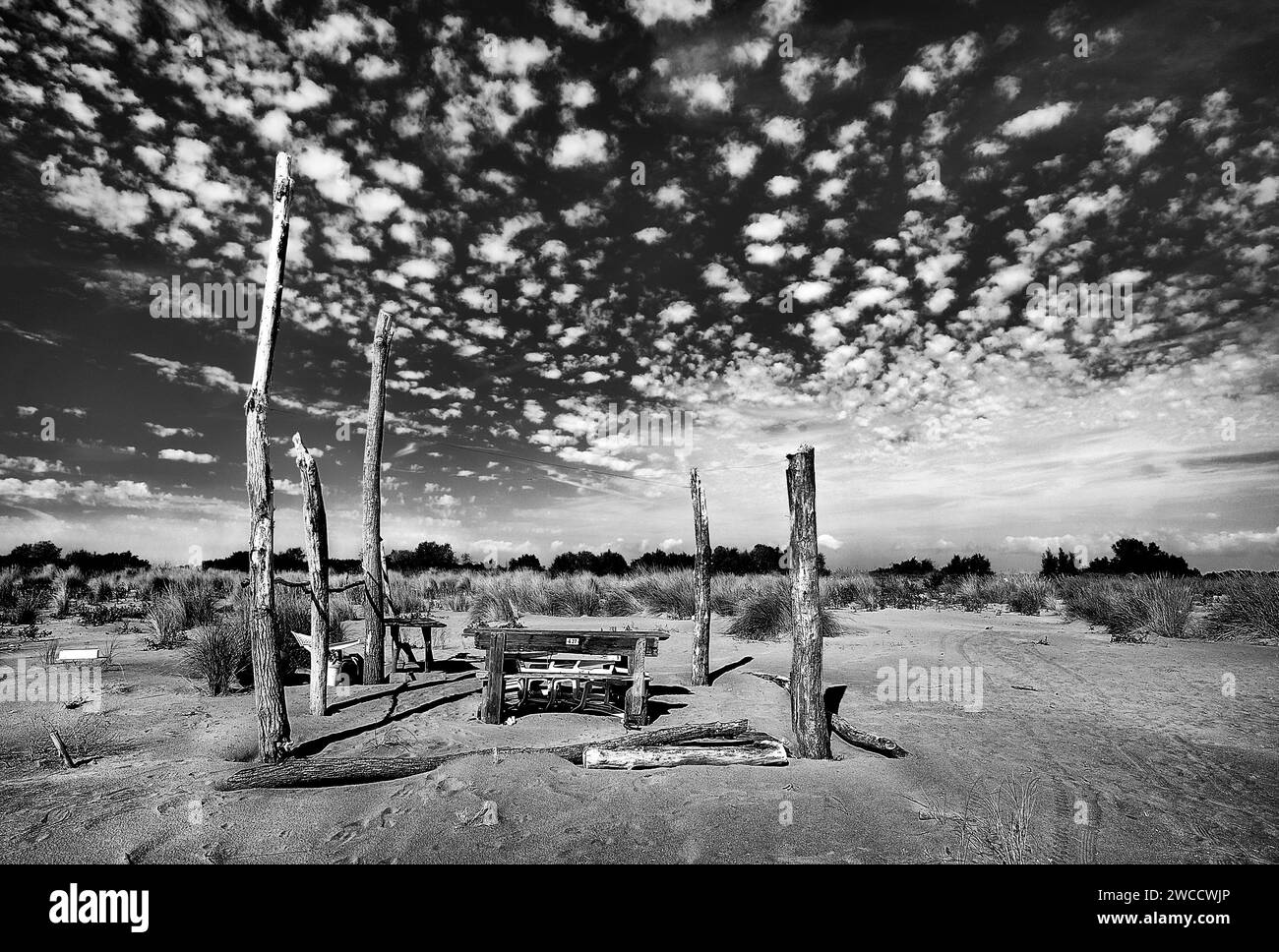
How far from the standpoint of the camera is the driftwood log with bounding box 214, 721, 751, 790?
5.54 meters

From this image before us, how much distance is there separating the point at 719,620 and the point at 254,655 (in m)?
16.8

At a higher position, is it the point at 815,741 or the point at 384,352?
the point at 384,352

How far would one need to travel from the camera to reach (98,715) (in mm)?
8039

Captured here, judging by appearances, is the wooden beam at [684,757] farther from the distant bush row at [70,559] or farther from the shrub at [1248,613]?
the distant bush row at [70,559]

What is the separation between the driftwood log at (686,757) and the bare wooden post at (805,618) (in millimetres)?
503

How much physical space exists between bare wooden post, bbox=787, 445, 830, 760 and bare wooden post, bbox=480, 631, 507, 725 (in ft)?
13.3

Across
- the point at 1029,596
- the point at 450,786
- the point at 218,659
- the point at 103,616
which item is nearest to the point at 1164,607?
the point at 1029,596

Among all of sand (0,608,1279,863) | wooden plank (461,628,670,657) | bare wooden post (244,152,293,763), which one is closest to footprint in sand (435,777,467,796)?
sand (0,608,1279,863)

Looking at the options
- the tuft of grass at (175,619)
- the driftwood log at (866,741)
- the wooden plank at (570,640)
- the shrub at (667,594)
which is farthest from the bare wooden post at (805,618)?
the shrub at (667,594)

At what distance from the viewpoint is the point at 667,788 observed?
5.77 meters

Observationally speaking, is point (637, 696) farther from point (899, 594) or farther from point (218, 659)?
point (899, 594)
